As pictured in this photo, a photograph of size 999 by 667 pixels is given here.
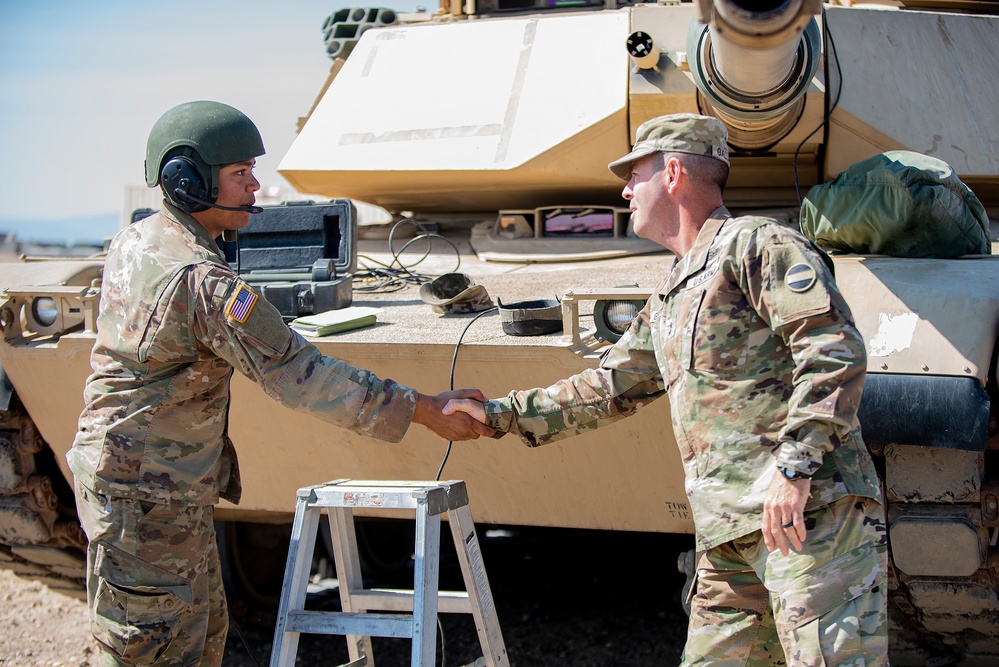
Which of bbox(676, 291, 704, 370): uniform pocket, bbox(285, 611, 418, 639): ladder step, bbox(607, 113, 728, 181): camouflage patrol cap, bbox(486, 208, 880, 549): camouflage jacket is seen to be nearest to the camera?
bbox(486, 208, 880, 549): camouflage jacket

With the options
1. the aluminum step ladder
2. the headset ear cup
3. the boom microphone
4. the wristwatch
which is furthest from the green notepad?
the wristwatch

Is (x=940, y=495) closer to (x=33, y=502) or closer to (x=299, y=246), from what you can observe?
(x=299, y=246)

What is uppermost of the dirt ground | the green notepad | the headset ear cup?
the headset ear cup

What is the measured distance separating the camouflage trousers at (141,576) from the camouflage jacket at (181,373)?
0.19 feet

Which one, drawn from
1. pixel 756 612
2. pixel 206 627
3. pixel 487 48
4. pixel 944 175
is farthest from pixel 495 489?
pixel 487 48

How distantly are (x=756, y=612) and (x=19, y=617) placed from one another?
13.3 feet

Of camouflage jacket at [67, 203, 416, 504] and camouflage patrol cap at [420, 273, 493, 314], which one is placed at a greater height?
camouflage jacket at [67, 203, 416, 504]

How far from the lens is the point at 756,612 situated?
2682 millimetres

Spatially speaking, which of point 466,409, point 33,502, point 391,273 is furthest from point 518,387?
→ point 33,502

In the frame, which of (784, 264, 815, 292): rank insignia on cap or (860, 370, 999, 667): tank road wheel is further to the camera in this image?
(860, 370, 999, 667): tank road wheel

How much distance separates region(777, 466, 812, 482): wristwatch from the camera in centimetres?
241

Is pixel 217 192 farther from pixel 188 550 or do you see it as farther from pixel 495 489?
pixel 495 489

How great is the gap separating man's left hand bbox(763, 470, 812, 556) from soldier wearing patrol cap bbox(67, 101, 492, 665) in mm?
1078

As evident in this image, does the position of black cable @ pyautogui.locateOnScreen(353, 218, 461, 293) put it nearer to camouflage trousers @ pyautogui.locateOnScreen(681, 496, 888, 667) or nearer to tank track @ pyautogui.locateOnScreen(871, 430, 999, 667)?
tank track @ pyautogui.locateOnScreen(871, 430, 999, 667)
